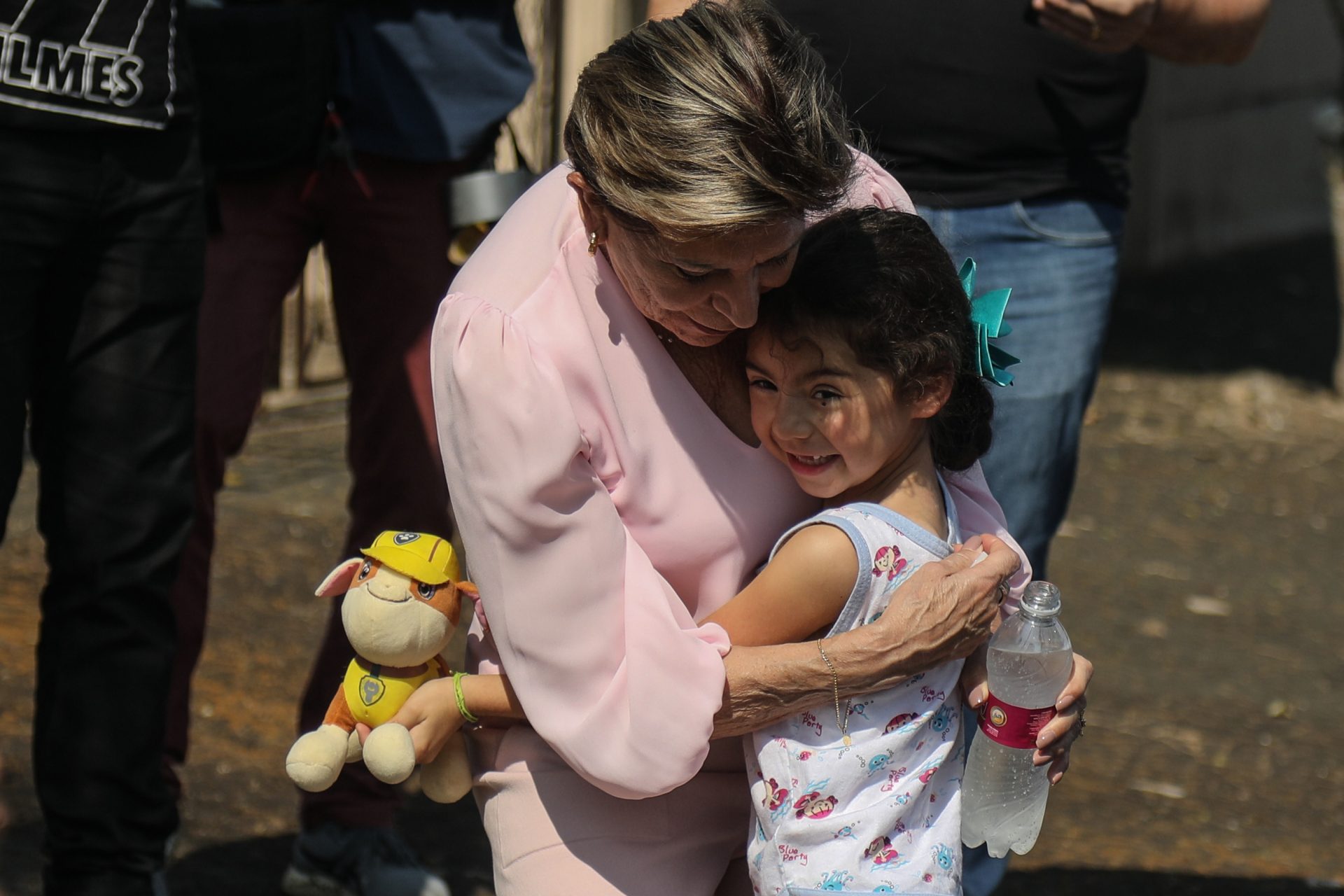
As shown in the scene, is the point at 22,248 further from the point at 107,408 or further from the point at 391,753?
the point at 391,753

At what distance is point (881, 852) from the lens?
6.75 ft

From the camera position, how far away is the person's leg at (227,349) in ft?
10.5

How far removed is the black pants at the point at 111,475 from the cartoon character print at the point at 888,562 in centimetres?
130

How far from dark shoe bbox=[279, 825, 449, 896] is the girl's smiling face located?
148 cm

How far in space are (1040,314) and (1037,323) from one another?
16 mm

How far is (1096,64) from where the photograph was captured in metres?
2.89

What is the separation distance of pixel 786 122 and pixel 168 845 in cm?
182

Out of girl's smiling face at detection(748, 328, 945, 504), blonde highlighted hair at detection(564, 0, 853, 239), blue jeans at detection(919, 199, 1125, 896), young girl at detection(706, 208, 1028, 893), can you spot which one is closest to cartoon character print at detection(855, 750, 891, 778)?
young girl at detection(706, 208, 1028, 893)

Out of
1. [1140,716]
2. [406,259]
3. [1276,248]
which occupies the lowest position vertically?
[1276,248]

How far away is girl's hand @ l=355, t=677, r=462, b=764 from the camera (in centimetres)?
205

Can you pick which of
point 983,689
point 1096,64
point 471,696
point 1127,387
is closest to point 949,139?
point 1096,64

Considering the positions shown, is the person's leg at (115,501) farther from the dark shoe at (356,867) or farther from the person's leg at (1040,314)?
the person's leg at (1040,314)

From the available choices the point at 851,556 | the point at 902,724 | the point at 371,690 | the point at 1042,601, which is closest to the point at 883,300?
the point at 851,556

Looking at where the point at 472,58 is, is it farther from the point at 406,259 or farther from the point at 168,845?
the point at 168,845
